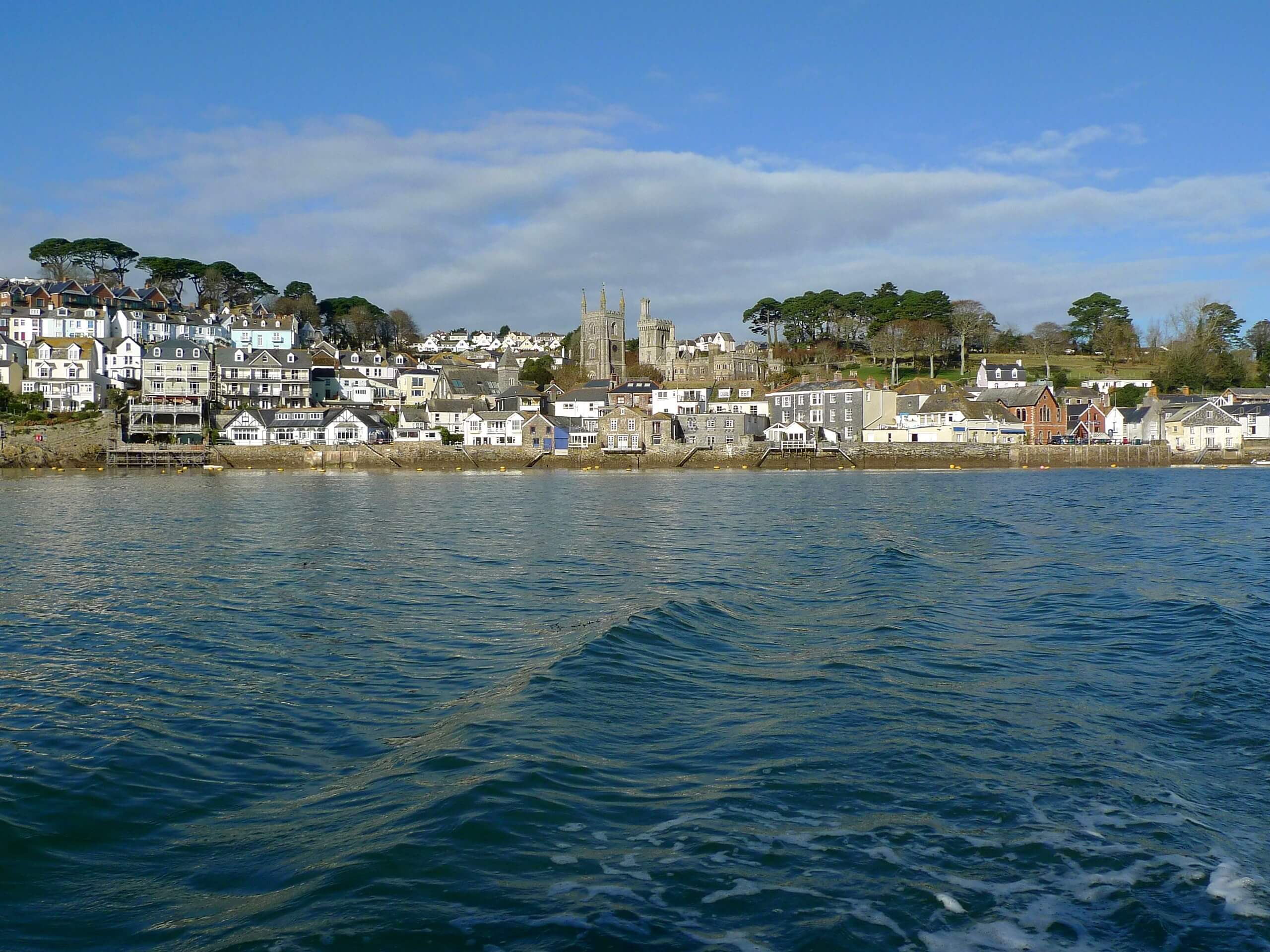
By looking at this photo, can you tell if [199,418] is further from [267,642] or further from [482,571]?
[267,642]

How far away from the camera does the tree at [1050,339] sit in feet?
403

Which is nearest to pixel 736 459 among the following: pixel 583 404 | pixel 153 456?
pixel 583 404

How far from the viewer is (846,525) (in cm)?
2873

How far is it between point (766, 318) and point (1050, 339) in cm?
3818

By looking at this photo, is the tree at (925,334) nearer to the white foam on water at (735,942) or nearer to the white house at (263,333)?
the white house at (263,333)

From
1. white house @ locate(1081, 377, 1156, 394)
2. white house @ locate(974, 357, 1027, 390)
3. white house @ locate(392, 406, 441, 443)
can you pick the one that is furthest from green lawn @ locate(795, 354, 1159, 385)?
white house @ locate(392, 406, 441, 443)

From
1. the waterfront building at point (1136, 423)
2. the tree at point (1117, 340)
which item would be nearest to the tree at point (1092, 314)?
the tree at point (1117, 340)

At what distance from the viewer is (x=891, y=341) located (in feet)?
363

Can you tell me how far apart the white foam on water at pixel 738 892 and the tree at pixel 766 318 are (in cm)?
12234

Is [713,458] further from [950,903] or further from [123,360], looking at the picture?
[950,903]

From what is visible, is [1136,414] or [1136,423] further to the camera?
[1136,414]

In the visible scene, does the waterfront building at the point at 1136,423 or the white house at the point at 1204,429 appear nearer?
the white house at the point at 1204,429

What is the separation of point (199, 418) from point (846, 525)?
232 feet

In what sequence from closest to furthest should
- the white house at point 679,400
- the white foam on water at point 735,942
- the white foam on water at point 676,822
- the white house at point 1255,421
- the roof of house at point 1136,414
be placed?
the white foam on water at point 735,942 → the white foam on water at point 676,822 → the white house at point 1255,421 → the roof of house at point 1136,414 → the white house at point 679,400
